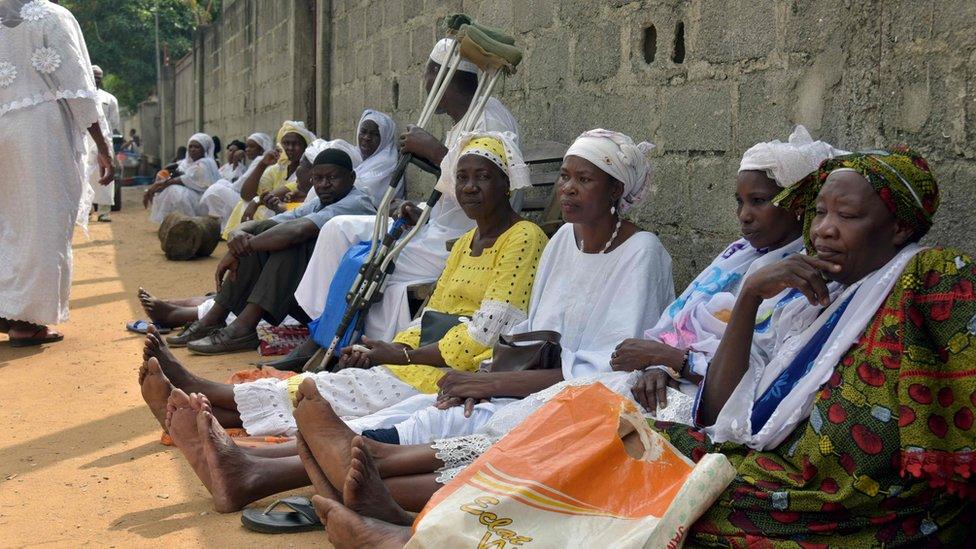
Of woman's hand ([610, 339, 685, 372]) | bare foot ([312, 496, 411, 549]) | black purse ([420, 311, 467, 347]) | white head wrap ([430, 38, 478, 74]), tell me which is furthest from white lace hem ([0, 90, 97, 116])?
woman's hand ([610, 339, 685, 372])

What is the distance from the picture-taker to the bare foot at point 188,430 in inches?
143

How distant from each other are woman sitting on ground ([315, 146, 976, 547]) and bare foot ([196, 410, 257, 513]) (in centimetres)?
89

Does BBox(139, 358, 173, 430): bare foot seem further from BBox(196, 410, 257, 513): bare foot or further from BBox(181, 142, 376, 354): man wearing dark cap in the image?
BBox(181, 142, 376, 354): man wearing dark cap

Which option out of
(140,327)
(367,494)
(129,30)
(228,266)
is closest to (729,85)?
(367,494)

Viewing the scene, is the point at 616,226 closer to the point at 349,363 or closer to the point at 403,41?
the point at 349,363

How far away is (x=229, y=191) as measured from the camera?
12977mm

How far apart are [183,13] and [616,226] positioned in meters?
29.8

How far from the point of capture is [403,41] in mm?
8711

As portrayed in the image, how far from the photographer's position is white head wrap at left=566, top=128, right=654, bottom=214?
3844 millimetres

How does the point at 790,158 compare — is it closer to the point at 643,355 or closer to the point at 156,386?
the point at 643,355

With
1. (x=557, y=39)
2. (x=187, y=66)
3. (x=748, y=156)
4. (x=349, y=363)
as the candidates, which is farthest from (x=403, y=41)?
(x=187, y=66)

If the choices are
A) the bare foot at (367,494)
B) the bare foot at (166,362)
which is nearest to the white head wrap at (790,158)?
the bare foot at (367,494)

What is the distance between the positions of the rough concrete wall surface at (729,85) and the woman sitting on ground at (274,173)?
3110 mm

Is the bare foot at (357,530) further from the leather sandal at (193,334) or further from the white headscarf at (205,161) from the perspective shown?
the white headscarf at (205,161)
